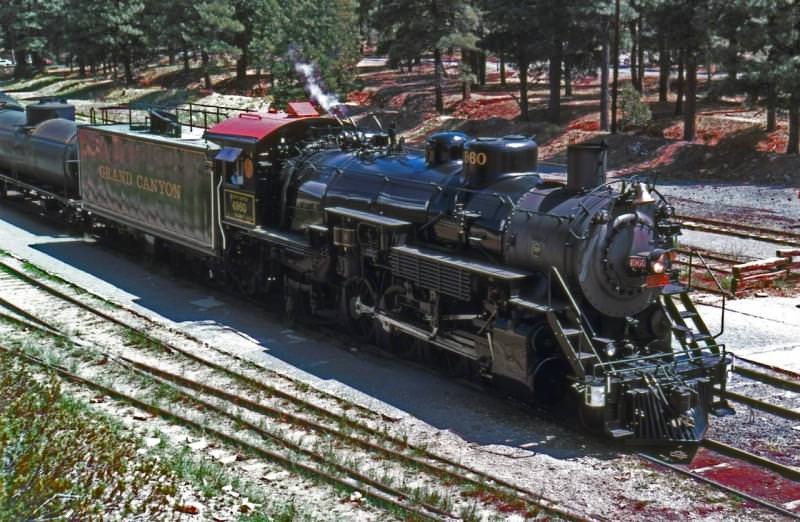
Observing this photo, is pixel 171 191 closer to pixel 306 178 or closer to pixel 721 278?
pixel 306 178

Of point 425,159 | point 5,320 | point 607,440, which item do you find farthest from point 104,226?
point 607,440

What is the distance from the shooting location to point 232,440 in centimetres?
1272

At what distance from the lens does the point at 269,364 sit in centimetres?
1627

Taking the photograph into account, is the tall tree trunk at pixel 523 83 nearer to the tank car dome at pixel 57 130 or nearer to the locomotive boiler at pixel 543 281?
the tank car dome at pixel 57 130

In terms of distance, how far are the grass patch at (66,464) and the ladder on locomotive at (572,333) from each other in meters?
4.98

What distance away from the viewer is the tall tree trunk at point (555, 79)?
46.2 m

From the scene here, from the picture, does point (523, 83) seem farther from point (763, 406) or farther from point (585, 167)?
point (763, 406)

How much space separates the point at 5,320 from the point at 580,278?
437 inches

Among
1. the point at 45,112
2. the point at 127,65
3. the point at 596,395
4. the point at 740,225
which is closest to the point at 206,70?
the point at 127,65

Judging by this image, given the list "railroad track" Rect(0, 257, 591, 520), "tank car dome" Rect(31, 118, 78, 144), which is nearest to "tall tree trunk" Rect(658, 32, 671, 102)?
"tank car dome" Rect(31, 118, 78, 144)

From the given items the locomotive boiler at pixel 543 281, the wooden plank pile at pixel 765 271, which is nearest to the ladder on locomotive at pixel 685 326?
the locomotive boiler at pixel 543 281

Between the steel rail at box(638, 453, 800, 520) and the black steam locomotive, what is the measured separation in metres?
0.34

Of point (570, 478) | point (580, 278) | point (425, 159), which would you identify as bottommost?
point (570, 478)

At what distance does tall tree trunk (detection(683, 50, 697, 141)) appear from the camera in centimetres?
4050
